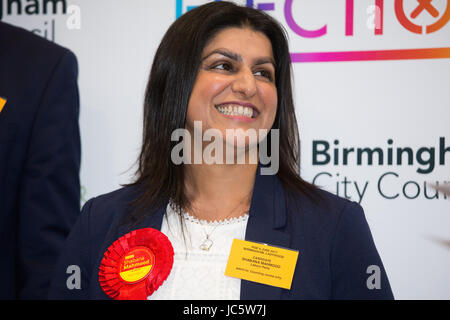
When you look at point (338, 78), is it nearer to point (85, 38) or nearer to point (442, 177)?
point (442, 177)

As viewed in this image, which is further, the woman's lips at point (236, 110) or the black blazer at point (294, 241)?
the woman's lips at point (236, 110)

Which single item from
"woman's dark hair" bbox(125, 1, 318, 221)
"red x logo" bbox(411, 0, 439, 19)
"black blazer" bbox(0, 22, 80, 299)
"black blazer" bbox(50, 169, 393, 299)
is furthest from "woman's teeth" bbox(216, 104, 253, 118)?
"red x logo" bbox(411, 0, 439, 19)

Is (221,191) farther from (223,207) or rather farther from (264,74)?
(264,74)

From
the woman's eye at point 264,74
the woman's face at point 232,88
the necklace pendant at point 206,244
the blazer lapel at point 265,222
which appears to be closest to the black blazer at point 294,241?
the blazer lapel at point 265,222

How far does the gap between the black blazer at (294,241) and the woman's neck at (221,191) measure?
2.4 inches

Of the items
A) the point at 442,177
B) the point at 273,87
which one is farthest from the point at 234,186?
the point at 442,177

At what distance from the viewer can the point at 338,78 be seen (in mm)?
2027

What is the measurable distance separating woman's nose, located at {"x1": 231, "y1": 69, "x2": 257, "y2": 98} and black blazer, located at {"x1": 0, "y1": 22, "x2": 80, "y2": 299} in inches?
23.8

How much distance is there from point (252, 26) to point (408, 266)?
1.18 meters

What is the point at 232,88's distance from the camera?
1.50 metres

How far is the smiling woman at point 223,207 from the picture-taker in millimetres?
1373

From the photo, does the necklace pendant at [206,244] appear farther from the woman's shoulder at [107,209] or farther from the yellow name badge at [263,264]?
the woman's shoulder at [107,209]

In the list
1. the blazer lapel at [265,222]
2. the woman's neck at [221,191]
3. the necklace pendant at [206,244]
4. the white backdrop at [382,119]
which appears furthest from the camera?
the white backdrop at [382,119]
